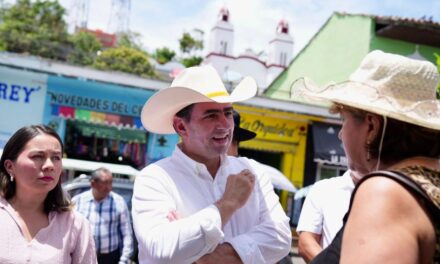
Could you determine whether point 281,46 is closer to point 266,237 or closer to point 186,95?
point 186,95

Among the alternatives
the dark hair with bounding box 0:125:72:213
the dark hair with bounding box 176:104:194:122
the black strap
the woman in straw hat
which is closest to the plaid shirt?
the dark hair with bounding box 0:125:72:213

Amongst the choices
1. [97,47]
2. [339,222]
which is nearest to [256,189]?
[339,222]

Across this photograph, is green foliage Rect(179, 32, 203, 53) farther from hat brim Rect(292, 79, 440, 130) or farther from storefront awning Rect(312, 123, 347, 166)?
hat brim Rect(292, 79, 440, 130)

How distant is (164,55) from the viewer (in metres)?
61.9

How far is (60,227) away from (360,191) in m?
2.15

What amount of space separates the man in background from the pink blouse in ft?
10.8

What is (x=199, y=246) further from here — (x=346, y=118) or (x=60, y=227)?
(x=60, y=227)

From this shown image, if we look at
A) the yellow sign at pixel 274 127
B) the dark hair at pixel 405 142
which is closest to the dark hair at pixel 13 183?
the dark hair at pixel 405 142

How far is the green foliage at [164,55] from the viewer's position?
61656 mm

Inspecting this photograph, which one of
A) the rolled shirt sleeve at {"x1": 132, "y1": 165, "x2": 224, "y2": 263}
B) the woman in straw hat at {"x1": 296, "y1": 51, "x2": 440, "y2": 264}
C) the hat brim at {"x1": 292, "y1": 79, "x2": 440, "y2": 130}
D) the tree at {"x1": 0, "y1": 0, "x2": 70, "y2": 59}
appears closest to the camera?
the woman in straw hat at {"x1": 296, "y1": 51, "x2": 440, "y2": 264}

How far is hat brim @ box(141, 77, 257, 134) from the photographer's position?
2797 mm

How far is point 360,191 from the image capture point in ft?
5.00

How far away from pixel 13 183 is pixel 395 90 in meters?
2.42

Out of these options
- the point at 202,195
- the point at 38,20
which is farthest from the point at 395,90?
the point at 38,20
